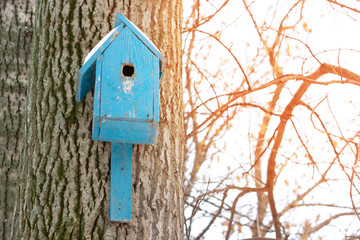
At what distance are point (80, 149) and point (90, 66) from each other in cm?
38

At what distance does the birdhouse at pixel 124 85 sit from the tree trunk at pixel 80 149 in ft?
0.61

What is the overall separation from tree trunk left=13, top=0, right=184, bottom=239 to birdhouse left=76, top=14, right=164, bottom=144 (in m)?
0.19

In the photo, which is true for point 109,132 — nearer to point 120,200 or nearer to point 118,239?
point 120,200

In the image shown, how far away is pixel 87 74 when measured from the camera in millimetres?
1876

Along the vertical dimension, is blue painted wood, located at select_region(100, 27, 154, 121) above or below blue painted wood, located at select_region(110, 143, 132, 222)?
above

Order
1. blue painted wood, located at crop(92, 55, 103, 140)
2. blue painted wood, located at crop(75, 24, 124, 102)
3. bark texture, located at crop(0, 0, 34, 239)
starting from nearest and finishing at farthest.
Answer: blue painted wood, located at crop(92, 55, 103, 140) → blue painted wood, located at crop(75, 24, 124, 102) → bark texture, located at crop(0, 0, 34, 239)

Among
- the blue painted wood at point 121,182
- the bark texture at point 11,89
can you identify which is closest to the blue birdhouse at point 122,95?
the blue painted wood at point 121,182

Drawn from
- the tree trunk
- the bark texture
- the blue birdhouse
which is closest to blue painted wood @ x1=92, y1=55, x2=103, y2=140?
the blue birdhouse

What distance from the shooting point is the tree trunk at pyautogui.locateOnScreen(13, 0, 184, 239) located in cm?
193

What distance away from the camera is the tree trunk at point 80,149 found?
1930 millimetres

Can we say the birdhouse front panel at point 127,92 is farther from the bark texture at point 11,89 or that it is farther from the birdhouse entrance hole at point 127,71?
the bark texture at point 11,89

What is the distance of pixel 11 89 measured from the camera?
316 centimetres

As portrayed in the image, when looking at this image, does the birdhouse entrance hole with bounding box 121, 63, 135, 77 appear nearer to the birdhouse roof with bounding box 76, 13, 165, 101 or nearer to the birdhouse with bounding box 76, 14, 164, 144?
the birdhouse with bounding box 76, 14, 164, 144

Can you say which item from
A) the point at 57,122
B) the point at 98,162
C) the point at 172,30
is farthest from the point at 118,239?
the point at 172,30
